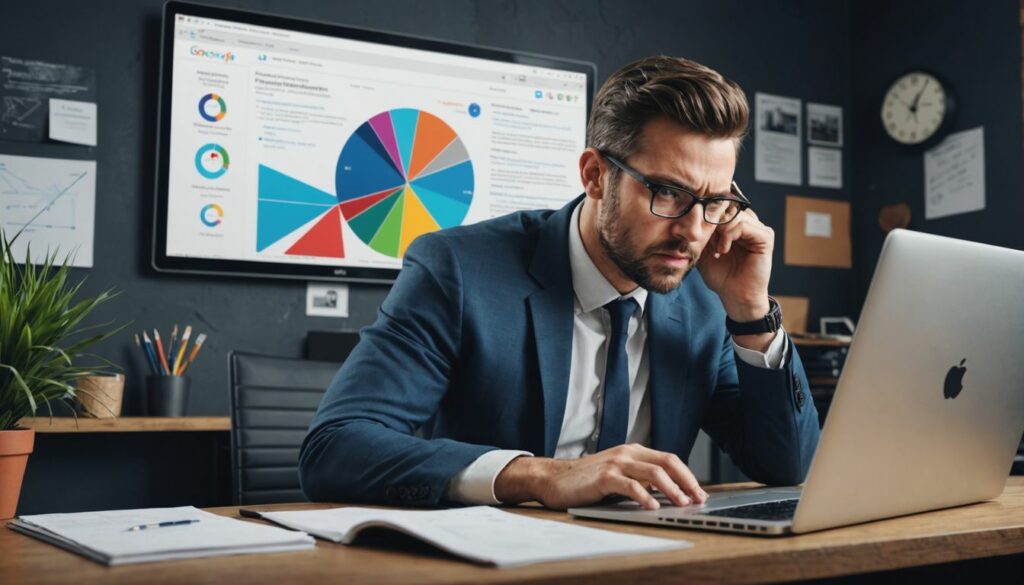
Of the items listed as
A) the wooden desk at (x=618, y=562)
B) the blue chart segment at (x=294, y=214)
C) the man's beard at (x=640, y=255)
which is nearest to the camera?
the wooden desk at (x=618, y=562)

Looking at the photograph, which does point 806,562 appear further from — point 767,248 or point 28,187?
point 28,187

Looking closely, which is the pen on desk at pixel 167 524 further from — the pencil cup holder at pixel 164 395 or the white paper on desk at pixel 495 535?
the pencil cup holder at pixel 164 395

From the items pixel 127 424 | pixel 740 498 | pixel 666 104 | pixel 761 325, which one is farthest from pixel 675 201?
pixel 127 424

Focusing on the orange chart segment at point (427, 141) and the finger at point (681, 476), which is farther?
the orange chart segment at point (427, 141)

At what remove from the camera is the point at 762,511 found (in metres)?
0.99

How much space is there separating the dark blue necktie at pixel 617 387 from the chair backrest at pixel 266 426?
693 millimetres

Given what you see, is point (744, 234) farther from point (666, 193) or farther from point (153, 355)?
point (153, 355)

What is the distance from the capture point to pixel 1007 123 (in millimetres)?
2986

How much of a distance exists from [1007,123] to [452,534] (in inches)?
109

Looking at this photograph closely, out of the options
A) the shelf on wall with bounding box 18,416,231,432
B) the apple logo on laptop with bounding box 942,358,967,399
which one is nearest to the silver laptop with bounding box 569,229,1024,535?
the apple logo on laptop with bounding box 942,358,967,399

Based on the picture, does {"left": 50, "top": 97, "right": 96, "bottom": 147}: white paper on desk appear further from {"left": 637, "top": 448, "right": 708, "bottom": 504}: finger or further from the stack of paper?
{"left": 637, "top": 448, "right": 708, "bottom": 504}: finger

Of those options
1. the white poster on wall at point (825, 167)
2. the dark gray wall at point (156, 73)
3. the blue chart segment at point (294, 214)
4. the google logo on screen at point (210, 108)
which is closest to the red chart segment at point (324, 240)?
the blue chart segment at point (294, 214)

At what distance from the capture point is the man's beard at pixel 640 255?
1471mm

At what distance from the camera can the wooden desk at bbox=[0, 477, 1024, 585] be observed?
68cm
